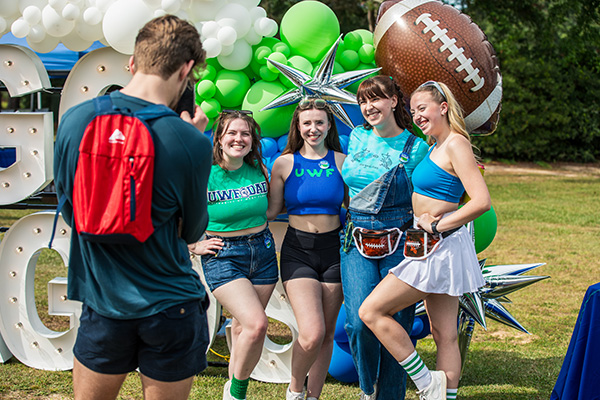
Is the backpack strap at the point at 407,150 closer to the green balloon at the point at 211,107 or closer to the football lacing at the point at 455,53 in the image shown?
the football lacing at the point at 455,53

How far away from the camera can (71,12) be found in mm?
3826

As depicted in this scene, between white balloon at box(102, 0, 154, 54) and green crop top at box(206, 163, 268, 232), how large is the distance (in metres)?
1.03

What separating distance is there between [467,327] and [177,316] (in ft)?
8.26

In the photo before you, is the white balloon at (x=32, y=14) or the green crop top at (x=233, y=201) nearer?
the green crop top at (x=233, y=201)

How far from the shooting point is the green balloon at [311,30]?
13.1 ft

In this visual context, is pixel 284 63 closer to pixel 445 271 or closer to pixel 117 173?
pixel 445 271

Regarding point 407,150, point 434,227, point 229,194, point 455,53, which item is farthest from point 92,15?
point 434,227

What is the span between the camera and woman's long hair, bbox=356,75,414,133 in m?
3.30

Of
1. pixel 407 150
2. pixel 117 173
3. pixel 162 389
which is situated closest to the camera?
pixel 117 173

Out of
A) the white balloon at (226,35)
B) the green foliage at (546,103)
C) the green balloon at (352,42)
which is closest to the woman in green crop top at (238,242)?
the white balloon at (226,35)

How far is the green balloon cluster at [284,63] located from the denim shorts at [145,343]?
2097mm

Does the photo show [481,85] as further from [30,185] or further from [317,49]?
[30,185]

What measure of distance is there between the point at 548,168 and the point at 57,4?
17196 millimetres

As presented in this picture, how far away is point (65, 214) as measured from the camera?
6.95 ft
